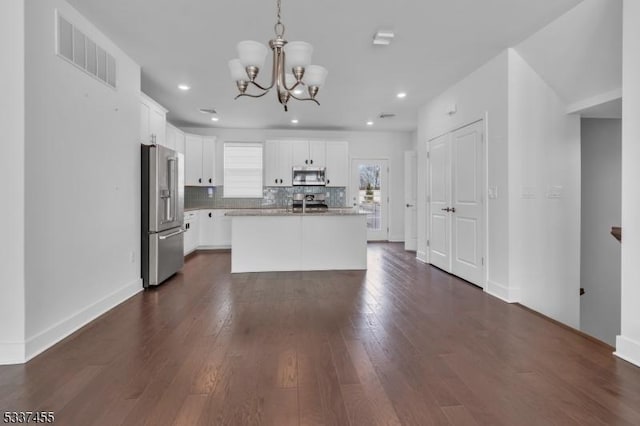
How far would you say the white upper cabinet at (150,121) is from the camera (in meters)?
4.30

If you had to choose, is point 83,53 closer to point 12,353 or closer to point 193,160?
point 12,353

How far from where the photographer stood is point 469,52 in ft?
12.4

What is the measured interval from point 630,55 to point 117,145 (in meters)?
4.42

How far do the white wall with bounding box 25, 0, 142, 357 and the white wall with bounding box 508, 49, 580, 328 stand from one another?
4.14 meters

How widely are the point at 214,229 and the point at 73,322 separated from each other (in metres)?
4.65

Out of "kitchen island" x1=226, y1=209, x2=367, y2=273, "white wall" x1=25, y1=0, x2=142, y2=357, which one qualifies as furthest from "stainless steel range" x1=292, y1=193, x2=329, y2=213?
"white wall" x1=25, y1=0, x2=142, y2=357

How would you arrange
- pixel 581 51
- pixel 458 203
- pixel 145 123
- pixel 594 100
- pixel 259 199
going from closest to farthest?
1. pixel 581 51
2. pixel 594 100
3. pixel 145 123
4. pixel 458 203
5. pixel 259 199

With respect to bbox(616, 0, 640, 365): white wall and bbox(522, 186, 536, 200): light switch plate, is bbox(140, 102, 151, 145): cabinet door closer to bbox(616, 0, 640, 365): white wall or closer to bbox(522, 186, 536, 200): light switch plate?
bbox(522, 186, 536, 200): light switch plate

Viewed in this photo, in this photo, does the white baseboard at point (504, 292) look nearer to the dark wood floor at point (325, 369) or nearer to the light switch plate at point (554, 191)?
the dark wood floor at point (325, 369)

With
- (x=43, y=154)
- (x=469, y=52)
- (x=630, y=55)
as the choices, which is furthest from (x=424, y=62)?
(x=43, y=154)

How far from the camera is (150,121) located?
178 inches

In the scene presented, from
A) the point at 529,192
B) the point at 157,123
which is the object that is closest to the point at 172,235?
the point at 157,123

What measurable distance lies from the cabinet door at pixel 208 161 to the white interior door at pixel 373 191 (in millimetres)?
3214

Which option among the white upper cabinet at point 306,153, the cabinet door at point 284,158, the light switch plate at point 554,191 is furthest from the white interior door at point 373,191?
the light switch plate at point 554,191
